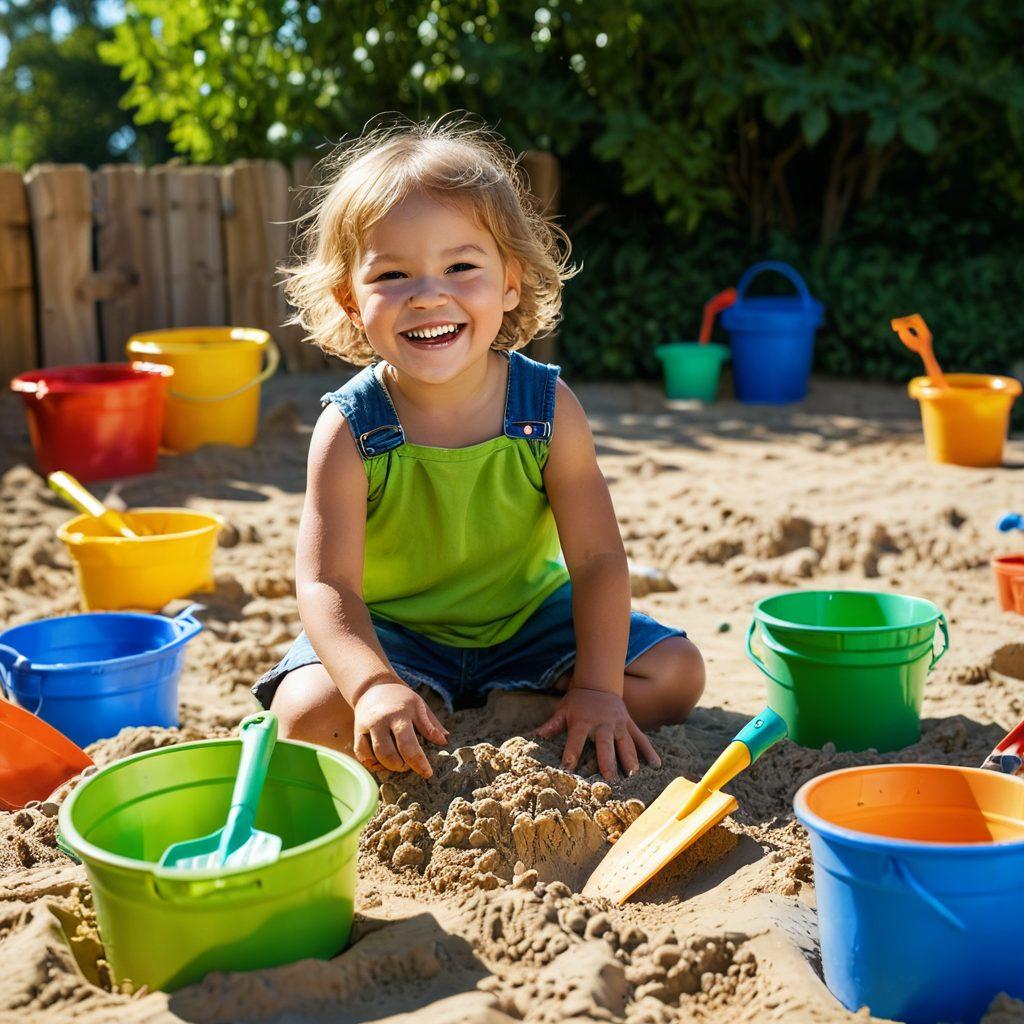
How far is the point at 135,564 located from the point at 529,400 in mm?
1245

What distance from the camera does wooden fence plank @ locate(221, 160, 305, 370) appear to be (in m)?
5.99

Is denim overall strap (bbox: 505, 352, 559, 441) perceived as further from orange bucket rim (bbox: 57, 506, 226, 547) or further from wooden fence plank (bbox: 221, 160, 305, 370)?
wooden fence plank (bbox: 221, 160, 305, 370)

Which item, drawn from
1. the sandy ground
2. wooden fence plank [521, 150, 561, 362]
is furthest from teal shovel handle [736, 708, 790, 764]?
wooden fence plank [521, 150, 561, 362]

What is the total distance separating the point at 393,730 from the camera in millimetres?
2109

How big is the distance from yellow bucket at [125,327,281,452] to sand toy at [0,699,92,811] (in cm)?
268

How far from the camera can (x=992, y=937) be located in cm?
155

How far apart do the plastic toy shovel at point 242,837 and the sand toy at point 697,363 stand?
483 centimetres

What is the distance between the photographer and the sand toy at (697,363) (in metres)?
6.32

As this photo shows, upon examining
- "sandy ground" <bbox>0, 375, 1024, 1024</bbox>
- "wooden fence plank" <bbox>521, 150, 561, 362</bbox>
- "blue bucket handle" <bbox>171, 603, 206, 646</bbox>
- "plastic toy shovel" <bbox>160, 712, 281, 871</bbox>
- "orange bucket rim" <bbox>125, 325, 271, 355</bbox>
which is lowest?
"sandy ground" <bbox>0, 375, 1024, 1024</bbox>

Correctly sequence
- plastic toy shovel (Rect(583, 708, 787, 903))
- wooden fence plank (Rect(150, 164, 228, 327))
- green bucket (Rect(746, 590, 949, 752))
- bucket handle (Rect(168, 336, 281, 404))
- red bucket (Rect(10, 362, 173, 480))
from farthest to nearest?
wooden fence plank (Rect(150, 164, 228, 327))
bucket handle (Rect(168, 336, 281, 404))
red bucket (Rect(10, 362, 173, 480))
green bucket (Rect(746, 590, 949, 752))
plastic toy shovel (Rect(583, 708, 787, 903))

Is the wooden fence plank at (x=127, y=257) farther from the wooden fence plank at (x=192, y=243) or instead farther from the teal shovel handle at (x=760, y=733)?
the teal shovel handle at (x=760, y=733)

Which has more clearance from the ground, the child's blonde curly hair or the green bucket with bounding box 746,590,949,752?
the child's blonde curly hair

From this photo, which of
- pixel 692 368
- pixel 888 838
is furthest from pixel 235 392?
pixel 888 838

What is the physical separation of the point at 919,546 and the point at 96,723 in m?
2.38
